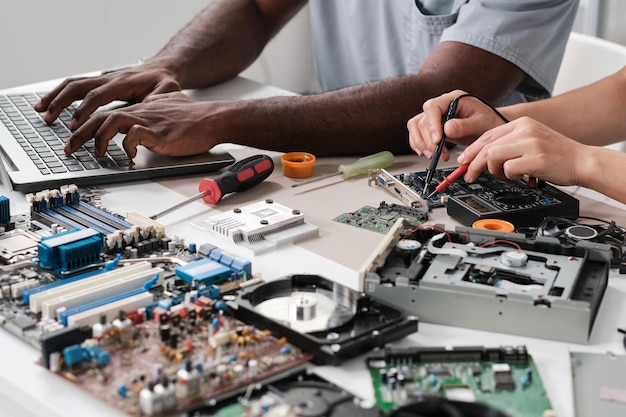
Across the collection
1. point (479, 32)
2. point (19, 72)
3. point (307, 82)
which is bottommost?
point (307, 82)

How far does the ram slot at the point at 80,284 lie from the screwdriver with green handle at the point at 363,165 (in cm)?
52

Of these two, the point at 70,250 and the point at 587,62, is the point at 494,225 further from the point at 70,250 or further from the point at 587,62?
the point at 587,62

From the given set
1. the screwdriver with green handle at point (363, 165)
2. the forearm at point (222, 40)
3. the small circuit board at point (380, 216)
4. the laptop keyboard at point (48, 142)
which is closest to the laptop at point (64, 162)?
the laptop keyboard at point (48, 142)

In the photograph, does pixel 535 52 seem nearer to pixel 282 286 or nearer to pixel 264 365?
pixel 282 286

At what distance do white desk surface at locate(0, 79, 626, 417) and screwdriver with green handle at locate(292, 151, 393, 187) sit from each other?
17 millimetres

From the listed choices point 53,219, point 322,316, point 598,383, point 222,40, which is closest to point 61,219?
point 53,219

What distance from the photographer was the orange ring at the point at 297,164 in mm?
1738

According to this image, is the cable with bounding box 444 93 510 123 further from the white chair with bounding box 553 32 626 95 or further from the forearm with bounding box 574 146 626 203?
the white chair with bounding box 553 32 626 95

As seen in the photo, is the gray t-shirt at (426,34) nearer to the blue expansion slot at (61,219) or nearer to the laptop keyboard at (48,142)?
the laptop keyboard at (48,142)

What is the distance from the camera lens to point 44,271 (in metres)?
1.28

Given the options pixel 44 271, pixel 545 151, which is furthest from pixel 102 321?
pixel 545 151

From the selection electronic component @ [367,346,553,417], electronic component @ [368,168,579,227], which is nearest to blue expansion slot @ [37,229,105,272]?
electronic component @ [367,346,553,417]

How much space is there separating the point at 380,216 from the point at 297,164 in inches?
10.2

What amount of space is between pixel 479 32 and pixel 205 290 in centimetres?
105
